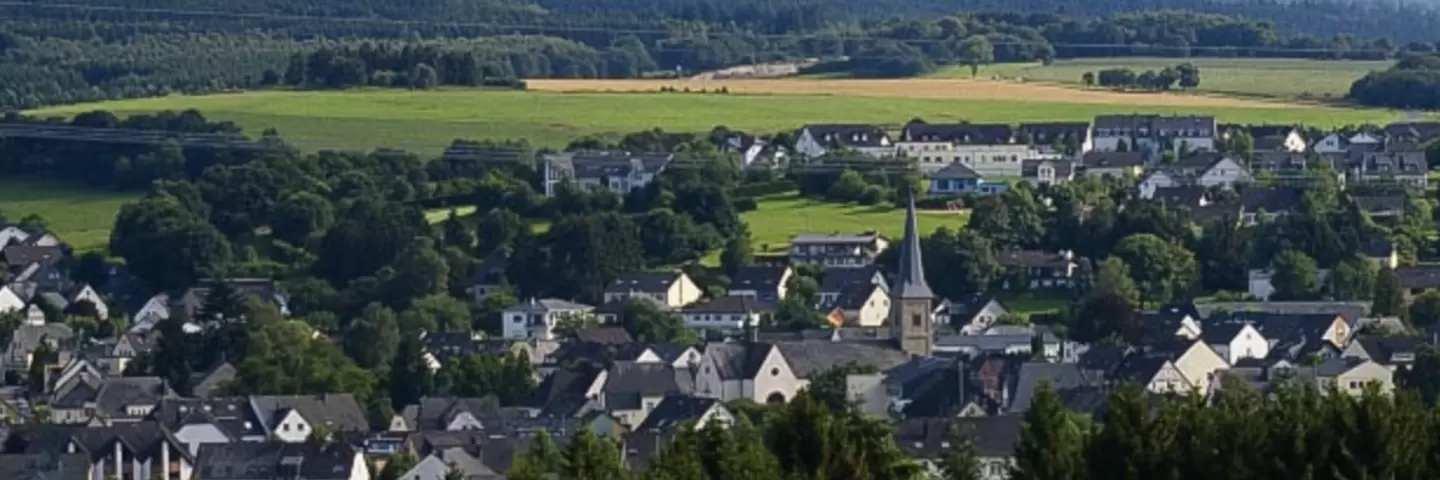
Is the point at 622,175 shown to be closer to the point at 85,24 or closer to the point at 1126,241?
the point at 1126,241

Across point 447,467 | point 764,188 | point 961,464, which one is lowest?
point 764,188

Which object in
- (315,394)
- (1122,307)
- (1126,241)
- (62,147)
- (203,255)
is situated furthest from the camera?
(62,147)

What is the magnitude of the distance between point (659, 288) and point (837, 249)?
3039 mm

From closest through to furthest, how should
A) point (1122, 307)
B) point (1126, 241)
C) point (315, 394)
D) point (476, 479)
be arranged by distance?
1. point (476, 479)
2. point (315, 394)
3. point (1122, 307)
4. point (1126, 241)

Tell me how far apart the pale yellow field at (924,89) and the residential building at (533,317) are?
24.5 meters

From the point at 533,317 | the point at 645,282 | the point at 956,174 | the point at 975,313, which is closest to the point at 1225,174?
the point at 956,174

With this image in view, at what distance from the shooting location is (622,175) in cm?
6500

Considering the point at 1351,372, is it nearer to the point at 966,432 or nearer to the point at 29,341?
the point at 966,432

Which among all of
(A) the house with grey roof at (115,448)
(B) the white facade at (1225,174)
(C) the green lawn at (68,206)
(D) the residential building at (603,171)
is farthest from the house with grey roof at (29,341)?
(B) the white facade at (1225,174)

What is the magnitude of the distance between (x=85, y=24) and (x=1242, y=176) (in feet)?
121

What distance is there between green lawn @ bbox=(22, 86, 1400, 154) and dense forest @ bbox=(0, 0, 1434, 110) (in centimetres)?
291

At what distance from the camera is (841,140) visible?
228ft

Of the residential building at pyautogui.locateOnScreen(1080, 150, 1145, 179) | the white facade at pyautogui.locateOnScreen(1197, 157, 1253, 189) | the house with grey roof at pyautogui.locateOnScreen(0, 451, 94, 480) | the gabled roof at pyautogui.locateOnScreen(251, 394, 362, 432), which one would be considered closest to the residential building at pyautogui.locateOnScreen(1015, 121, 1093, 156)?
the residential building at pyautogui.locateOnScreen(1080, 150, 1145, 179)

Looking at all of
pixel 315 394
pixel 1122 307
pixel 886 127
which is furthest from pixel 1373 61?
pixel 315 394
